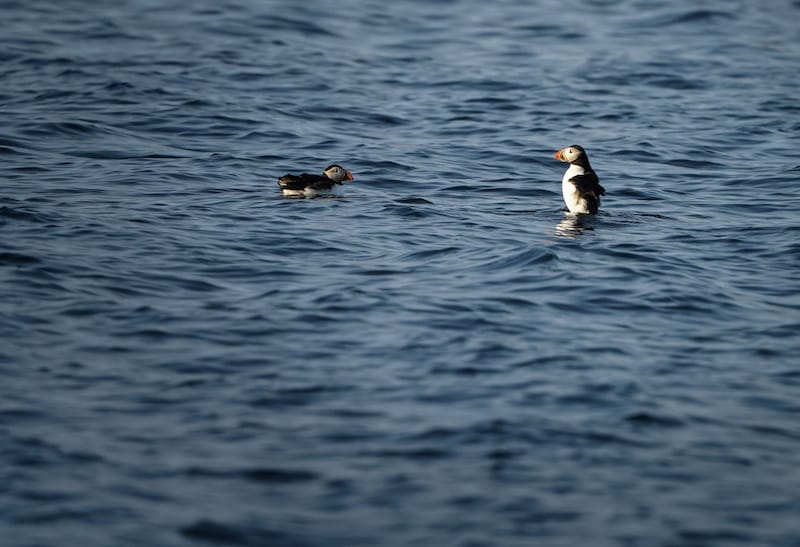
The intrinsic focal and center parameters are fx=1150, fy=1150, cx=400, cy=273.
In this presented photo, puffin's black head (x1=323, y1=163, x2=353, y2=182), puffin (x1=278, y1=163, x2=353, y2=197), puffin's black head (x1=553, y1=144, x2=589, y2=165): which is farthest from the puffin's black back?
puffin's black head (x1=553, y1=144, x2=589, y2=165)

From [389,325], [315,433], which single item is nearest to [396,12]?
[389,325]

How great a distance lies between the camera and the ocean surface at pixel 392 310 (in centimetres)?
720

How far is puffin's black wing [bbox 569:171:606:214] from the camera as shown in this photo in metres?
14.0

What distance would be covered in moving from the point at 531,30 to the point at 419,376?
2055 cm

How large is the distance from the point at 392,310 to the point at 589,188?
4350 millimetres

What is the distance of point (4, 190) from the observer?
1457 centimetres

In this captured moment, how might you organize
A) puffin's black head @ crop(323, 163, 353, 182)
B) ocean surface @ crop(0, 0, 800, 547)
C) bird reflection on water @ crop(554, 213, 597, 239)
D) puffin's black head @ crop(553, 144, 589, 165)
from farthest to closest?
puffin's black head @ crop(323, 163, 353, 182), puffin's black head @ crop(553, 144, 589, 165), bird reflection on water @ crop(554, 213, 597, 239), ocean surface @ crop(0, 0, 800, 547)

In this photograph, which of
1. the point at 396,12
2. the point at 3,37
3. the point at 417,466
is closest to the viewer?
the point at 417,466

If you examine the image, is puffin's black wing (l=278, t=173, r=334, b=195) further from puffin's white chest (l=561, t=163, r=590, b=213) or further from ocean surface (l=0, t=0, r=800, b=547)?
puffin's white chest (l=561, t=163, r=590, b=213)

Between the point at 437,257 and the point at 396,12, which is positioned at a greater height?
the point at 396,12

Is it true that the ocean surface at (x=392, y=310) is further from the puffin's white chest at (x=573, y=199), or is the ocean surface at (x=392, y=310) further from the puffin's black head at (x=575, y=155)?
the puffin's black head at (x=575, y=155)

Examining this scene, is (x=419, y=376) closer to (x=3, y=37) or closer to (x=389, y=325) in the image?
(x=389, y=325)

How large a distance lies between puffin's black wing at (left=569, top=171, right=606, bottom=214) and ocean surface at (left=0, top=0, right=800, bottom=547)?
239mm

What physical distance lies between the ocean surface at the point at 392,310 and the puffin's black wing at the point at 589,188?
9.4 inches
